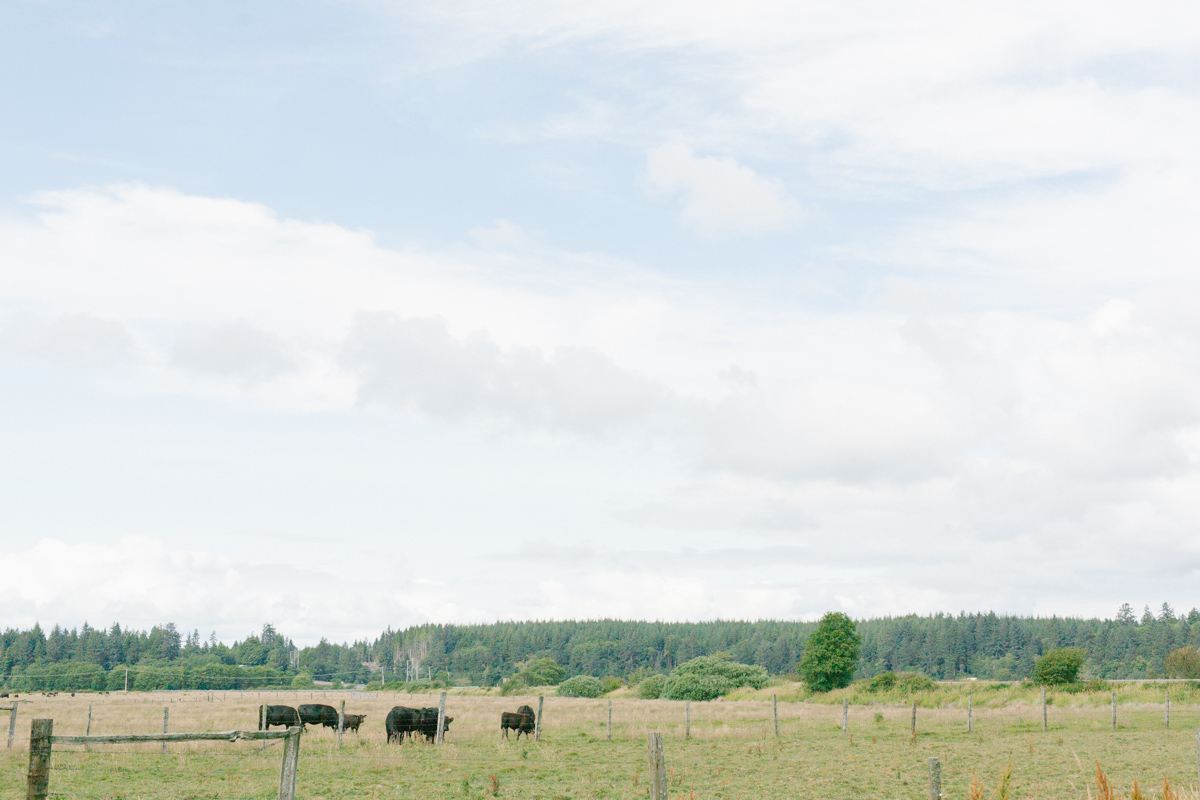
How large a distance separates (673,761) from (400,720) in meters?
10.1

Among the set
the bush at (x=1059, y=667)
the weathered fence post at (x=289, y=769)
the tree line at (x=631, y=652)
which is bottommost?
the tree line at (x=631, y=652)

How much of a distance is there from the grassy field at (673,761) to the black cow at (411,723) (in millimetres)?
1113

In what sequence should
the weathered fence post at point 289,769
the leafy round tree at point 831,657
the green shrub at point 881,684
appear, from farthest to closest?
the leafy round tree at point 831,657
the green shrub at point 881,684
the weathered fence post at point 289,769

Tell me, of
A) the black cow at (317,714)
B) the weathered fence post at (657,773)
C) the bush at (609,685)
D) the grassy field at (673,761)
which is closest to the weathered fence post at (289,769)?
the weathered fence post at (657,773)

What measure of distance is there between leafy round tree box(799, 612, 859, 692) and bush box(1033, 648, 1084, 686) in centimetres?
1216

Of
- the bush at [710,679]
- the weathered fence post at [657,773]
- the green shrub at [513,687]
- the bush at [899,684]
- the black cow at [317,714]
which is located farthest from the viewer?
the green shrub at [513,687]

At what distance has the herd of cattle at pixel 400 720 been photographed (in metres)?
30.7

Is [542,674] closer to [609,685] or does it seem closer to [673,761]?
[609,685]

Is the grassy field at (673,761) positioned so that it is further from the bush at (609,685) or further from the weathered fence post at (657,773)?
the bush at (609,685)

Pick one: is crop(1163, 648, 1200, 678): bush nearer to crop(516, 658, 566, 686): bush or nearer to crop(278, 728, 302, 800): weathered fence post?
crop(516, 658, 566, 686): bush

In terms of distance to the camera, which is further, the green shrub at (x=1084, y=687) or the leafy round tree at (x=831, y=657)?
the leafy round tree at (x=831, y=657)

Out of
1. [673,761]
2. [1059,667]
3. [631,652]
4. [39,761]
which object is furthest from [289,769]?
[631,652]

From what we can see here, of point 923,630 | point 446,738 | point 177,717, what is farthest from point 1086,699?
point 923,630

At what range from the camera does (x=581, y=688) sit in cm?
9138
